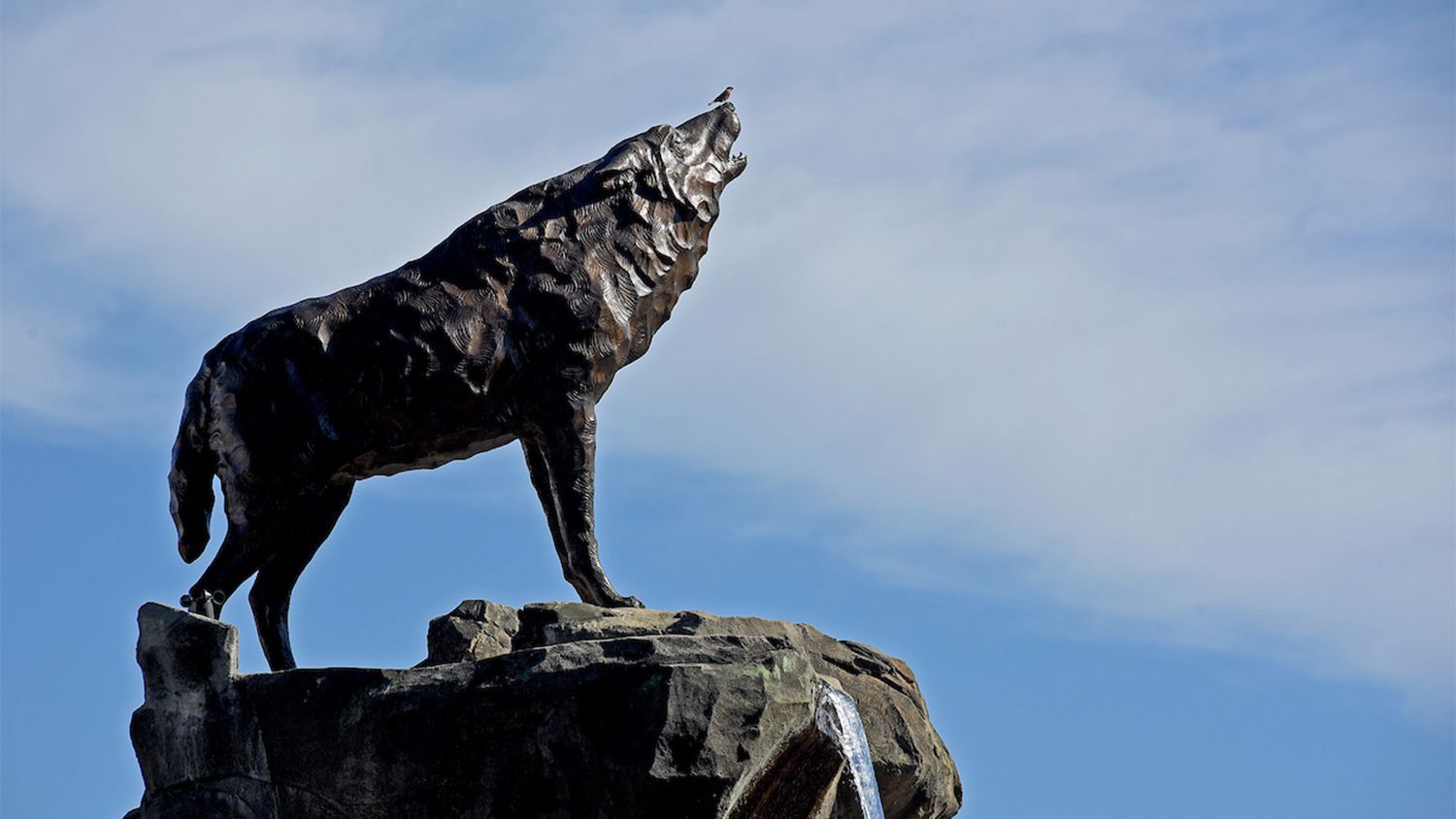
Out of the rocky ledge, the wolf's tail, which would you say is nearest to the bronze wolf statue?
the wolf's tail

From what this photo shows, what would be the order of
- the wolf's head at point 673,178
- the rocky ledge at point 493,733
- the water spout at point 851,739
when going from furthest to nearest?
the wolf's head at point 673,178, the water spout at point 851,739, the rocky ledge at point 493,733

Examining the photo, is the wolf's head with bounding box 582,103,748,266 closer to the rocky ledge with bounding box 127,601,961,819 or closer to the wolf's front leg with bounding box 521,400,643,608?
the wolf's front leg with bounding box 521,400,643,608

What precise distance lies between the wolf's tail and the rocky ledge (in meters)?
1.30

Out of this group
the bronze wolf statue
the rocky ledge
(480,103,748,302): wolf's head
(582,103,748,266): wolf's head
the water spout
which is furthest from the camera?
(582,103,748,266): wolf's head

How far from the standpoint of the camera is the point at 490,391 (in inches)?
379

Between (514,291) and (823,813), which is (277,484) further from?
(823,813)

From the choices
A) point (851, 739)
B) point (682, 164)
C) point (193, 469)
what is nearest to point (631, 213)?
point (682, 164)

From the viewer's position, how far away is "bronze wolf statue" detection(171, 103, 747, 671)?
9570 millimetres

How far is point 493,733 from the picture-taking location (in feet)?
26.1

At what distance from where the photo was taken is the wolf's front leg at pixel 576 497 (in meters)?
9.62

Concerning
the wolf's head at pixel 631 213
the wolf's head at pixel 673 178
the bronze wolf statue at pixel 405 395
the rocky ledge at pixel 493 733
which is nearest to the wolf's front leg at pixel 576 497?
the bronze wolf statue at pixel 405 395

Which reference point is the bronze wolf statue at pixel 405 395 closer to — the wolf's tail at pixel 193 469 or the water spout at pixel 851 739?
the wolf's tail at pixel 193 469

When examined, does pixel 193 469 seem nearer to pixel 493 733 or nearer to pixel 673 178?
pixel 493 733

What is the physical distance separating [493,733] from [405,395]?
83.3 inches
